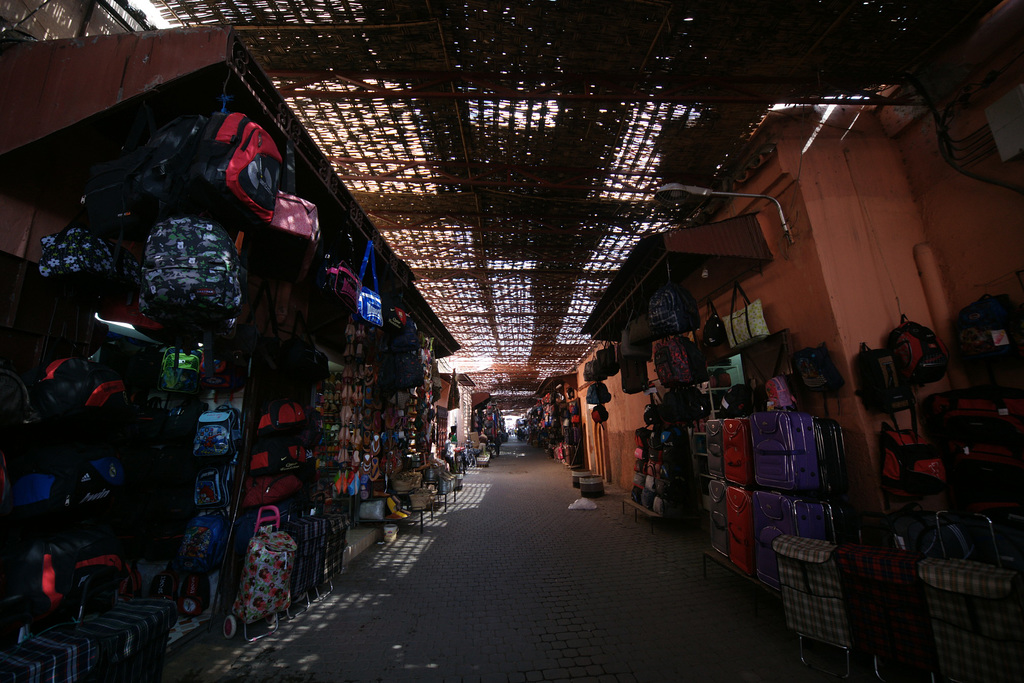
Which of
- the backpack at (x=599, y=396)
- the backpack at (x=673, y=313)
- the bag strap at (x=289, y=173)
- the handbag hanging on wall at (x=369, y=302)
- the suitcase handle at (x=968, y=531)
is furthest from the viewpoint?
the backpack at (x=599, y=396)

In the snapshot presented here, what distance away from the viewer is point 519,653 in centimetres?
296

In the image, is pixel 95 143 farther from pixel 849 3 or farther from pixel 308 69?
pixel 849 3

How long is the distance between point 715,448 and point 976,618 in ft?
7.97

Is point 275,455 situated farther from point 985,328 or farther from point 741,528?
point 985,328

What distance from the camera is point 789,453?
3.32m

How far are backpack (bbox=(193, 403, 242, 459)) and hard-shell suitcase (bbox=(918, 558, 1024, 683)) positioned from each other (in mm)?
5478

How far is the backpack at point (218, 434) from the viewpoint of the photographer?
3564mm

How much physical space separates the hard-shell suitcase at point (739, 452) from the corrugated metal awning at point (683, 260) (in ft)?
6.50

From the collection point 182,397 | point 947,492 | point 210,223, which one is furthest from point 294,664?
point 947,492

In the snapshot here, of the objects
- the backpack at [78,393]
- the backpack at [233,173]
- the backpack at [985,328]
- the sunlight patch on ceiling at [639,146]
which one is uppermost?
the sunlight patch on ceiling at [639,146]

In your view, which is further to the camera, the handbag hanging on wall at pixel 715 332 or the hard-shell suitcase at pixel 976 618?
the handbag hanging on wall at pixel 715 332

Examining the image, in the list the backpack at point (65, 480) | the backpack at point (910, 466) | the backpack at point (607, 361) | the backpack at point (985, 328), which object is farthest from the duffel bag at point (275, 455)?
the backpack at point (985, 328)

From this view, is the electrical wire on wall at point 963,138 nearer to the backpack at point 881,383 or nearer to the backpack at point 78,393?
the backpack at point 881,383

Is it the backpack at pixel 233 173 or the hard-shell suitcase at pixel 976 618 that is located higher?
the backpack at pixel 233 173
